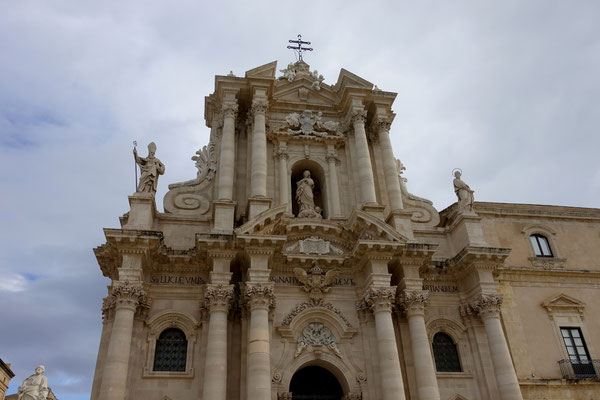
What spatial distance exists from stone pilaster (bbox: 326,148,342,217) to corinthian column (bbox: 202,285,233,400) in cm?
611

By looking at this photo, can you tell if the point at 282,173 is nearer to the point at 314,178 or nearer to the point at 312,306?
the point at 314,178

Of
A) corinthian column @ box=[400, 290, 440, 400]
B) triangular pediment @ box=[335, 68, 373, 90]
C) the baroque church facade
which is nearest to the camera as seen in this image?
corinthian column @ box=[400, 290, 440, 400]

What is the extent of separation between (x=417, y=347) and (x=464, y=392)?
2604mm

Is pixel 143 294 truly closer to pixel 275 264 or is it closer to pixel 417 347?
pixel 275 264

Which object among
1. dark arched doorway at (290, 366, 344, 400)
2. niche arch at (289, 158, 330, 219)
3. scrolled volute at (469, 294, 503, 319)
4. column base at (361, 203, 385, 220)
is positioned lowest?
dark arched doorway at (290, 366, 344, 400)

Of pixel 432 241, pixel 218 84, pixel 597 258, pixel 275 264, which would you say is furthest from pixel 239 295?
pixel 597 258

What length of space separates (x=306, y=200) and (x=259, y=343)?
6.65 m

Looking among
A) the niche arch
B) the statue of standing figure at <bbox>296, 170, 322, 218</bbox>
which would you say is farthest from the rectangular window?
the statue of standing figure at <bbox>296, 170, 322, 218</bbox>

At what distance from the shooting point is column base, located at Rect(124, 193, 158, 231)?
18.8m

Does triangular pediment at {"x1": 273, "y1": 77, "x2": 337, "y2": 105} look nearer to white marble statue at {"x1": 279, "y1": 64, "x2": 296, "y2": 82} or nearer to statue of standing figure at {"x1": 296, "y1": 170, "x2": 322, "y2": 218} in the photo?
white marble statue at {"x1": 279, "y1": 64, "x2": 296, "y2": 82}

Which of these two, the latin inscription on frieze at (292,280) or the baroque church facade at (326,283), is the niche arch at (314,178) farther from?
the latin inscription on frieze at (292,280)

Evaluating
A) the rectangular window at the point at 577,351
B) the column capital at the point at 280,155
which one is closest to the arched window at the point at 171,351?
the column capital at the point at 280,155

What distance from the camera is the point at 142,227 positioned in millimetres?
18781

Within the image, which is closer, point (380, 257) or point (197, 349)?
point (197, 349)
